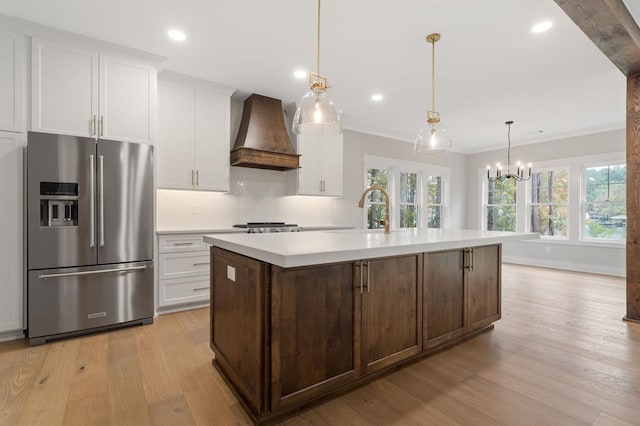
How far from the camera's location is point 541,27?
272 centimetres

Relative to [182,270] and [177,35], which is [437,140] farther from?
[182,270]

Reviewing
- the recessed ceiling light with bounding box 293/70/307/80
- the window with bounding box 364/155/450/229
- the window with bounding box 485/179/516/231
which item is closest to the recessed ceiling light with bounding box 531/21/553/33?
the recessed ceiling light with bounding box 293/70/307/80

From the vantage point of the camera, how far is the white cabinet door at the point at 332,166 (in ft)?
16.1

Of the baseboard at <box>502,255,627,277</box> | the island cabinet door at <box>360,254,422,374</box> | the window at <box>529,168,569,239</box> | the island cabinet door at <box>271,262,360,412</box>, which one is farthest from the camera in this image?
the window at <box>529,168,569,239</box>

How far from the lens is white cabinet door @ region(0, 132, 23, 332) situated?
2646 mm

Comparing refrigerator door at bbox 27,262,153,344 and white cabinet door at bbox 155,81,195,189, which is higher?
white cabinet door at bbox 155,81,195,189

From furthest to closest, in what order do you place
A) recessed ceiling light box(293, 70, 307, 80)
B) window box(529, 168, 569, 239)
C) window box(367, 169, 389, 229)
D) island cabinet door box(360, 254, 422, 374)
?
window box(529, 168, 569, 239) → window box(367, 169, 389, 229) → recessed ceiling light box(293, 70, 307, 80) → island cabinet door box(360, 254, 422, 374)

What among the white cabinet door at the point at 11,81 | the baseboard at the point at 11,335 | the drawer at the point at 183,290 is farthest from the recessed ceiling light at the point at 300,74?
the baseboard at the point at 11,335

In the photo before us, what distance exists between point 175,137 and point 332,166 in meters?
2.28

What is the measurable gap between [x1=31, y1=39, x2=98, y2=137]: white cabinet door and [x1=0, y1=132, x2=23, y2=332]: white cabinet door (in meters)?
0.27

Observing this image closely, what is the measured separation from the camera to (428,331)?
2.33 meters

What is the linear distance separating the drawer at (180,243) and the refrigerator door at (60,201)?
2.13 feet

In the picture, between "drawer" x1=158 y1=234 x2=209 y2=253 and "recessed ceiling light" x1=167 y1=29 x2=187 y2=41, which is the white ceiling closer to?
"recessed ceiling light" x1=167 y1=29 x2=187 y2=41

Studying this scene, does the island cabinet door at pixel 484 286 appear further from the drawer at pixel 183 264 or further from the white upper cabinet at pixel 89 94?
the white upper cabinet at pixel 89 94
